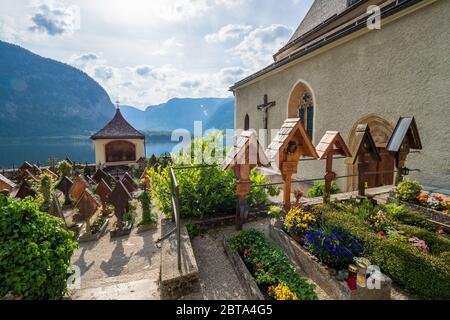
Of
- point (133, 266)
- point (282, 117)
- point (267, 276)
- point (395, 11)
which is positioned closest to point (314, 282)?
point (267, 276)

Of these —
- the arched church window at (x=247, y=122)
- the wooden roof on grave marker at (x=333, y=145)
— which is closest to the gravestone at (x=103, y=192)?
the wooden roof on grave marker at (x=333, y=145)

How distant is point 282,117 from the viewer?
12578 millimetres

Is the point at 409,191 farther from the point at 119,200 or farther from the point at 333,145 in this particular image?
the point at 119,200

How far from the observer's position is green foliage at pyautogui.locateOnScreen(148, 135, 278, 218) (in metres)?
5.36

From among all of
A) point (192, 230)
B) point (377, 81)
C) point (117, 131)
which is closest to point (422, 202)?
point (377, 81)

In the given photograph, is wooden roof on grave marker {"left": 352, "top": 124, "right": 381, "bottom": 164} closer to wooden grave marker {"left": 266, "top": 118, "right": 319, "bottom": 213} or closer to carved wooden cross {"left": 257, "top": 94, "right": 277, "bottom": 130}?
wooden grave marker {"left": 266, "top": 118, "right": 319, "bottom": 213}

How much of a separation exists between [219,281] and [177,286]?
30.0 inches

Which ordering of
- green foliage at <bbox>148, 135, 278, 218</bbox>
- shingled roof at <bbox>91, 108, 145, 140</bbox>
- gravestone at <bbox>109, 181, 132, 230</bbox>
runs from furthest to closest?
shingled roof at <bbox>91, 108, 145, 140</bbox> < gravestone at <bbox>109, 181, 132, 230</bbox> < green foliage at <bbox>148, 135, 278, 218</bbox>

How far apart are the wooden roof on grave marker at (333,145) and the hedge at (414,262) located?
5.93ft

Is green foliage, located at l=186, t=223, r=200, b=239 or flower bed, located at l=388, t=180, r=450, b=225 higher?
flower bed, located at l=388, t=180, r=450, b=225

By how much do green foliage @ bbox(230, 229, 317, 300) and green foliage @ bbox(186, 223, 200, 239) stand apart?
3.60 ft

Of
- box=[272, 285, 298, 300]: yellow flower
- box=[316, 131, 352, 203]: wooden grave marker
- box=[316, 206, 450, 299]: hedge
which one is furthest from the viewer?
box=[316, 131, 352, 203]: wooden grave marker

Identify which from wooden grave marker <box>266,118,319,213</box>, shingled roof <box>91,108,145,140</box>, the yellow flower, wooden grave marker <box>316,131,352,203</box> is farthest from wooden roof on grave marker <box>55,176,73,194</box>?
wooden grave marker <box>316,131,352,203</box>

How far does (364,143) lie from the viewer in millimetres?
5277
